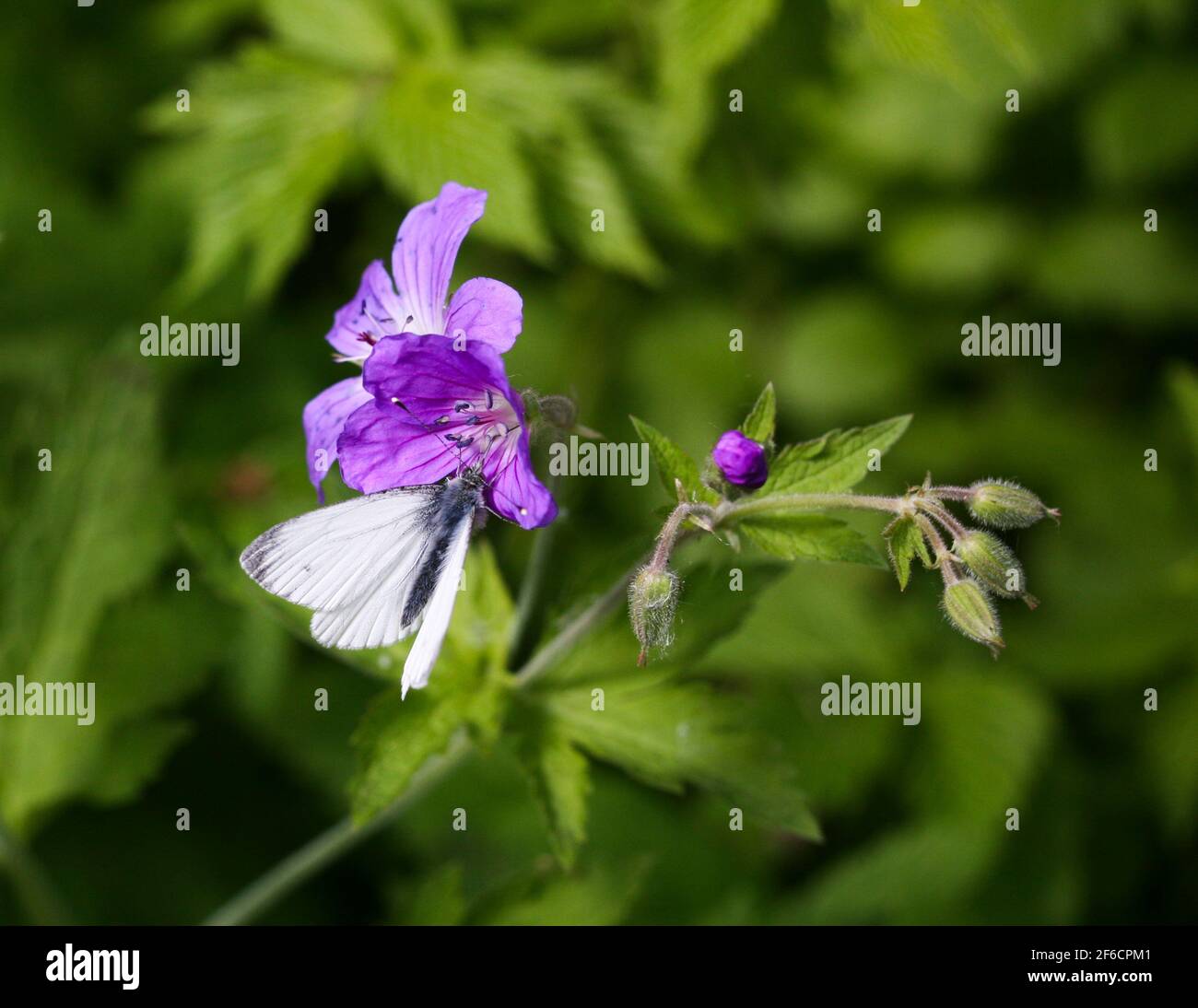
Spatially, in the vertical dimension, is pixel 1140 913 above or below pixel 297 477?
below

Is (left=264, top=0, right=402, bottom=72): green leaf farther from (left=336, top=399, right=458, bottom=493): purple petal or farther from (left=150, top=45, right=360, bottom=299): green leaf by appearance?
(left=336, top=399, right=458, bottom=493): purple petal

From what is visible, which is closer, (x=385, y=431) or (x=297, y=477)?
(x=385, y=431)

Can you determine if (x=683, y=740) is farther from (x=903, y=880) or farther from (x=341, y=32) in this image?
(x=341, y=32)

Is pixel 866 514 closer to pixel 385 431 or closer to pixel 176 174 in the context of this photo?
pixel 385 431

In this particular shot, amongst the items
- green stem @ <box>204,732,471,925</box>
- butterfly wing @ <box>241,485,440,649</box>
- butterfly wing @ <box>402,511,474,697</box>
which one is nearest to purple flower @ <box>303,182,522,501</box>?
butterfly wing @ <box>241,485,440,649</box>

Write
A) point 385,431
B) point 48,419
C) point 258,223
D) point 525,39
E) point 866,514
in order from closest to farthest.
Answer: point 385,431, point 258,223, point 48,419, point 525,39, point 866,514
